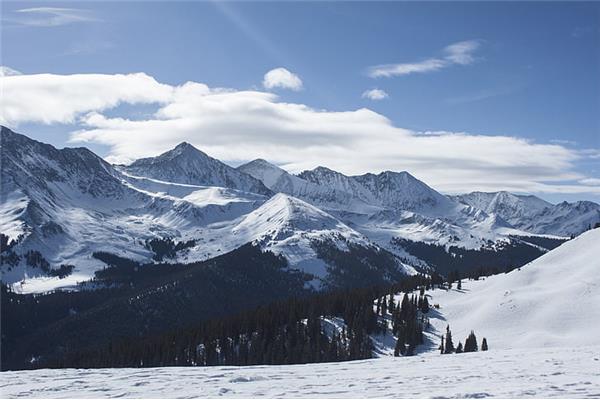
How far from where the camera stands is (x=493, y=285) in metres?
155

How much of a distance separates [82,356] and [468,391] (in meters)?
199

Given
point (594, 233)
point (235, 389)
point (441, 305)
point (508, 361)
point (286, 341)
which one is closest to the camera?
point (235, 389)

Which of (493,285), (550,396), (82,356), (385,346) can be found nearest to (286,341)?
(385,346)

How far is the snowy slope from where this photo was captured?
4252 inches

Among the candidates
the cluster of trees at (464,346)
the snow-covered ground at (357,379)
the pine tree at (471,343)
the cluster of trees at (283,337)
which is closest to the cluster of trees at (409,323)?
the cluster of trees at (283,337)

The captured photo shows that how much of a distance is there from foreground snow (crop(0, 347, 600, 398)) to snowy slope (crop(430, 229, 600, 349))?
68.1 metres

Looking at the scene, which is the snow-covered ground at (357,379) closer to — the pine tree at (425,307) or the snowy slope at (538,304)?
the snowy slope at (538,304)

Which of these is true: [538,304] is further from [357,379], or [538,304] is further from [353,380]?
[353,380]

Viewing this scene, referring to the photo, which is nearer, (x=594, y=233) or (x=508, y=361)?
(x=508, y=361)

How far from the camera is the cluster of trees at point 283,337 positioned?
125m

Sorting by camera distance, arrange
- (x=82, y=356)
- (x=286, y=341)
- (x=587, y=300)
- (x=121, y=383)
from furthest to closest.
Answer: (x=82, y=356)
(x=286, y=341)
(x=587, y=300)
(x=121, y=383)

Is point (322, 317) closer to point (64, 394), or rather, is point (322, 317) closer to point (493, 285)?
point (493, 285)

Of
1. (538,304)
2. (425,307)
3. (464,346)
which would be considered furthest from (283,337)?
(538,304)

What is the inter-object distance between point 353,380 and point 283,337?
108m
